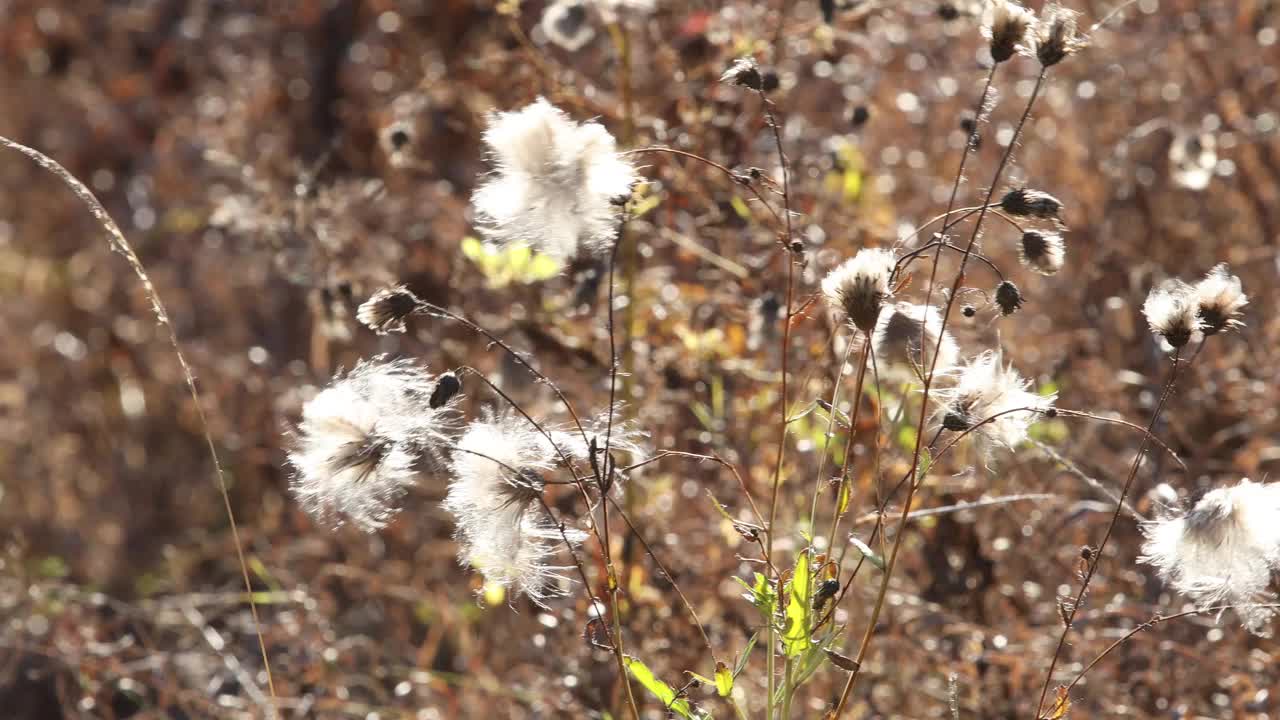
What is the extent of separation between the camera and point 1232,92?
12.3 ft

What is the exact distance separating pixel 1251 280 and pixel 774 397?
142cm

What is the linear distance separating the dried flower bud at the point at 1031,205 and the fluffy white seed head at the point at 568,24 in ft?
4.20

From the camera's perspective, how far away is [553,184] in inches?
67.9

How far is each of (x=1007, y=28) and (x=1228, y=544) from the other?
2.11ft

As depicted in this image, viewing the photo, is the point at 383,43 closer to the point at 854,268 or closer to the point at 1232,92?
the point at 1232,92

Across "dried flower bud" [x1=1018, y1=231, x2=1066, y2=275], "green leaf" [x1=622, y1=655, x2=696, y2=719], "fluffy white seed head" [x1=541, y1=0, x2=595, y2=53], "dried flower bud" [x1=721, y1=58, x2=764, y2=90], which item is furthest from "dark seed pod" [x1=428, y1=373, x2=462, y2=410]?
"fluffy white seed head" [x1=541, y1=0, x2=595, y2=53]

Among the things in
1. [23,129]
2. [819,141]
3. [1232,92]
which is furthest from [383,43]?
[1232,92]

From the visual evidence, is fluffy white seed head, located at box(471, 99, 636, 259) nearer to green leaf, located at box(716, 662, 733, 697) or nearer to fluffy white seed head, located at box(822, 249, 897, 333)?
fluffy white seed head, located at box(822, 249, 897, 333)

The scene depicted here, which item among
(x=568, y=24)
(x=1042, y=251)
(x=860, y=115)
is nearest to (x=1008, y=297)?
(x=1042, y=251)

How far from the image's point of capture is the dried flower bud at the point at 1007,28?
1557 millimetres

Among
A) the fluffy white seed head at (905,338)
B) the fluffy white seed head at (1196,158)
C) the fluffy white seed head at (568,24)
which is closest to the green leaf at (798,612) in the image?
the fluffy white seed head at (905,338)

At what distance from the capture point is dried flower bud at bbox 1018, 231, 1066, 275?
5.55 ft

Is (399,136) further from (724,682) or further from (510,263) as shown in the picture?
(724,682)

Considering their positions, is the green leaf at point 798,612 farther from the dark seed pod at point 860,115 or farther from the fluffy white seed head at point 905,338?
the dark seed pod at point 860,115
